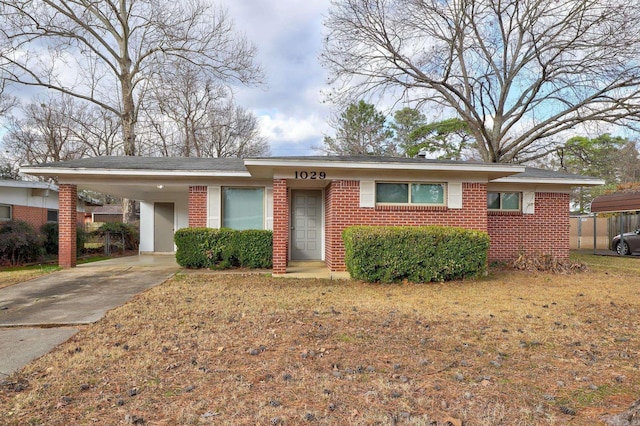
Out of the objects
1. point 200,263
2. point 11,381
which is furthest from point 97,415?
point 200,263

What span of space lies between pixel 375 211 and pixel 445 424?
22.4 ft

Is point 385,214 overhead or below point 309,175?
below

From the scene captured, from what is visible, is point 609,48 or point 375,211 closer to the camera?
point 375,211

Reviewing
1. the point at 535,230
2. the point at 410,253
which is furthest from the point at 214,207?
the point at 535,230

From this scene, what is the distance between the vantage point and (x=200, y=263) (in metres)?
9.58

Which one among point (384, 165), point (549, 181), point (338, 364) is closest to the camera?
point (338, 364)

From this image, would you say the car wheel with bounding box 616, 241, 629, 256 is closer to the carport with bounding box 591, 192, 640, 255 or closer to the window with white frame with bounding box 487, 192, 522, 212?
the carport with bounding box 591, 192, 640, 255

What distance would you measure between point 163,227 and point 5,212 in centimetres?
554

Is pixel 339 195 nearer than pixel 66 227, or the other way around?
pixel 339 195

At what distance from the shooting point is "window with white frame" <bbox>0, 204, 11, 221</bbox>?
1296 centimetres

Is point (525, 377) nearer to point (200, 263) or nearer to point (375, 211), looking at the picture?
point (375, 211)

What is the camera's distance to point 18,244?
11117 millimetres

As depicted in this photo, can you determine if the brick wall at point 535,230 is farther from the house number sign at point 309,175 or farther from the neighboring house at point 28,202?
the neighboring house at point 28,202

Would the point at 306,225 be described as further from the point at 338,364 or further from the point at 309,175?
the point at 338,364
